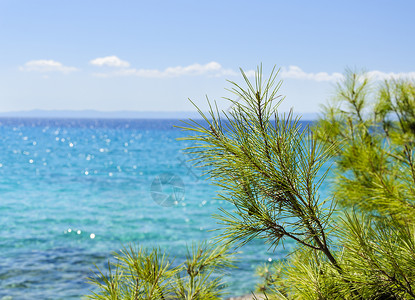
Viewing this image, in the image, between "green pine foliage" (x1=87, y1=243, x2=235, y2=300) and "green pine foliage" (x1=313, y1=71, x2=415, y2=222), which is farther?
"green pine foliage" (x1=313, y1=71, x2=415, y2=222)

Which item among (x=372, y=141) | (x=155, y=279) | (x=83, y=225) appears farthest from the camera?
(x=83, y=225)

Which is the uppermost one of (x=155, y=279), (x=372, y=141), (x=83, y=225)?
(x=372, y=141)

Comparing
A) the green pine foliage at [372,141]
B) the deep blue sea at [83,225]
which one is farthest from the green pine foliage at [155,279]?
→ the green pine foliage at [372,141]

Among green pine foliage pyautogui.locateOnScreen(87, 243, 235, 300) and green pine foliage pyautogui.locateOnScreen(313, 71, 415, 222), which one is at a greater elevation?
green pine foliage pyautogui.locateOnScreen(313, 71, 415, 222)

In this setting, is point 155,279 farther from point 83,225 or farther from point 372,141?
point 83,225

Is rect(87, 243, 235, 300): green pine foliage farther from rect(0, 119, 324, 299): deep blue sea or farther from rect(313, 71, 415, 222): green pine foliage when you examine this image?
rect(313, 71, 415, 222): green pine foliage

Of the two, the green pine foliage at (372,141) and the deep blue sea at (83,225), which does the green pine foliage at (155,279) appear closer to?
the deep blue sea at (83,225)

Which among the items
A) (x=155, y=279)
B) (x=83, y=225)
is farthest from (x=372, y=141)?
(x=83, y=225)

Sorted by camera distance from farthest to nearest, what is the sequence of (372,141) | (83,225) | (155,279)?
(83,225), (372,141), (155,279)

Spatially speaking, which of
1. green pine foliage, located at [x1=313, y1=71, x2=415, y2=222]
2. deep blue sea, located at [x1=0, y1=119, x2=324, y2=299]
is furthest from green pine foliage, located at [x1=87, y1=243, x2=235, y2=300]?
green pine foliage, located at [x1=313, y1=71, x2=415, y2=222]

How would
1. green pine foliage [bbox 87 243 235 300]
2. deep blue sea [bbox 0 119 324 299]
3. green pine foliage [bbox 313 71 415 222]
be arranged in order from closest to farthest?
green pine foliage [bbox 87 243 235 300]
green pine foliage [bbox 313 71 415 222]
deep blue sea [bbox 0 119 324 299]

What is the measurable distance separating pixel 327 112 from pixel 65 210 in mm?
14483

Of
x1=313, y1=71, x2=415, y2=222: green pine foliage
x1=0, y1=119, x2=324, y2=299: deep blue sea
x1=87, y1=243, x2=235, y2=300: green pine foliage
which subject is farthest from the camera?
x1=0, y1=119, x2=324, y2=299: deep blue sea

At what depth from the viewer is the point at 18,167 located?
101 feet
